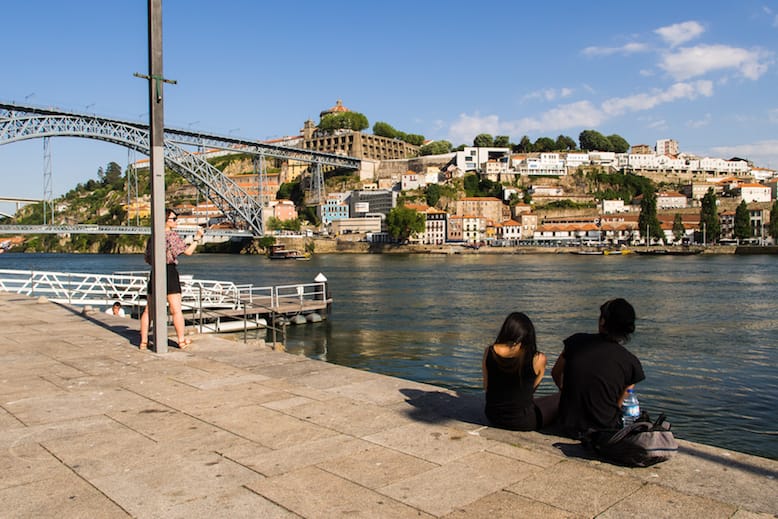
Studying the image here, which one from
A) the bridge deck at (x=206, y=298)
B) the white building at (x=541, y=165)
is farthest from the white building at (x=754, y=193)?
the bridge deck at (x=206, y=298)

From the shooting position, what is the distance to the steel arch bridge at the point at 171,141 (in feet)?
156

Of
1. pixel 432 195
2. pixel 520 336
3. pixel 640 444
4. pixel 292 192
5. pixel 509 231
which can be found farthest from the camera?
pixel 292 192

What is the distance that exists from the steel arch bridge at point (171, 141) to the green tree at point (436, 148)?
4074cm

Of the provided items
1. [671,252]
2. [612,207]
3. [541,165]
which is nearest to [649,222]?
[671,252]

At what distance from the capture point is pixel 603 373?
334 cm

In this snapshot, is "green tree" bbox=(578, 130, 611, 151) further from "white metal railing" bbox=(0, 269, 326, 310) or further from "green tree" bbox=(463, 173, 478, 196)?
"white metal railing" bbox=(0, 269, 326, 310)

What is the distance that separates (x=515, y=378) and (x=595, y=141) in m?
134

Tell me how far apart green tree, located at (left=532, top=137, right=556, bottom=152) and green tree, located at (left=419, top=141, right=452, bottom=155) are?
53.1 ft

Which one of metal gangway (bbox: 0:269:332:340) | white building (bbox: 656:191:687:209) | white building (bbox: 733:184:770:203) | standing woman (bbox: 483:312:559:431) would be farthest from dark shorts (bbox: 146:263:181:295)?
white building (bbox: 733:184:770:203)

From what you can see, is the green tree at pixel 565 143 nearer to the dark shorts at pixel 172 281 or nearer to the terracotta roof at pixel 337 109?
the terracotta roof at pixel 337 109

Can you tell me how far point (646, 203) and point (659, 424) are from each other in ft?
267

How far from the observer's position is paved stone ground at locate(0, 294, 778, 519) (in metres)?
2.70

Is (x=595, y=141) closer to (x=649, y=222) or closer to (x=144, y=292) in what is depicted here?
(x=649, y=222)

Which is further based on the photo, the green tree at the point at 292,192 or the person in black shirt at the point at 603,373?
the green tree at the point at 292,192
